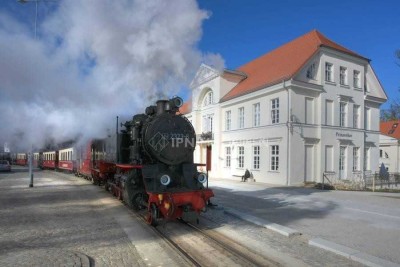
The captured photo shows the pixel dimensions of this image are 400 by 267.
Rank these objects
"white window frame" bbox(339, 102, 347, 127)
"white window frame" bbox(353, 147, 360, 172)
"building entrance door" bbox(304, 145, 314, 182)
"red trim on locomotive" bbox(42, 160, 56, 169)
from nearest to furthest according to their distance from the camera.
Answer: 1. "building entrance door" bbox(304, 145, 314, 182)
2. "white window frame" bbox(339, 102, 347, 127)
3. "white window frame" bbox(353, 147, 360, 172)
4. "red trim on locomotive" bbox(42, 160, 56, 169)

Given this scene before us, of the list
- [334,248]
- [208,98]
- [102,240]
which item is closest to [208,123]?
[208,98]

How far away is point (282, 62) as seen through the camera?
2620 cm

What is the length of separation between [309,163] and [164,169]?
1603 centimetres

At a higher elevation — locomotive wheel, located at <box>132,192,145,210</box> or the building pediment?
the building pediment

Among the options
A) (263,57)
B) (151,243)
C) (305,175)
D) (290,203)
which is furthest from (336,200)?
(263,57)

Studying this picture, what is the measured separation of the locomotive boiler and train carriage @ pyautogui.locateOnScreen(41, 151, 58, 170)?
30.1 meters

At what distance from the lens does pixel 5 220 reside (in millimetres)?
9414

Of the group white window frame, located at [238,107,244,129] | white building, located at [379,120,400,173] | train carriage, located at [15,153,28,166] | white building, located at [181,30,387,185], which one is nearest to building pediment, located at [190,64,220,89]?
white building, located at [181,30,387,185]

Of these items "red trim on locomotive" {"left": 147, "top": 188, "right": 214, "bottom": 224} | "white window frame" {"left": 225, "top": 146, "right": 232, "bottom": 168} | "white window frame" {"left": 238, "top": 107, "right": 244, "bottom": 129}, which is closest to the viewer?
"red trim on locomotive" {"left": 147, "top": 188, "right": 214, "bottom": 224}

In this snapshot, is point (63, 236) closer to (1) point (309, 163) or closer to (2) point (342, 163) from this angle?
(1) point (309, 163)

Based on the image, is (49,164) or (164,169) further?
(49,164)

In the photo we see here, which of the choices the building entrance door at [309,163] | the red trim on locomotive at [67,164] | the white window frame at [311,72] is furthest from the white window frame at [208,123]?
the red trim on locomotive at [67,164]

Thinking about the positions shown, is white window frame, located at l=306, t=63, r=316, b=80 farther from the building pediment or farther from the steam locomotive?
the steam locomotive

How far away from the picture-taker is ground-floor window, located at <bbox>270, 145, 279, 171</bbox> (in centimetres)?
2328
